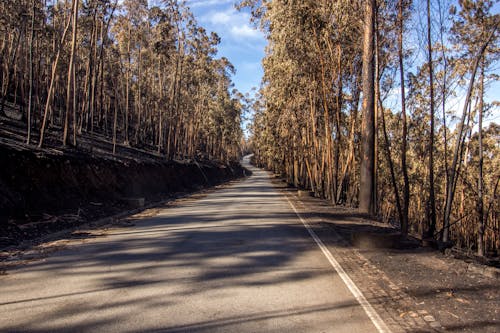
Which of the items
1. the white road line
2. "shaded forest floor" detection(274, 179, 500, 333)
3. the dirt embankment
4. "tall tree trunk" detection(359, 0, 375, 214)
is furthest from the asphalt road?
"tall tree trunk" detection(359, 0, 375, 214)

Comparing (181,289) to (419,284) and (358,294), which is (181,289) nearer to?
(358,294)

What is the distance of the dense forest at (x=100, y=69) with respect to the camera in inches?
937

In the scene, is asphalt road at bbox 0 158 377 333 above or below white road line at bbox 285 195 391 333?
above

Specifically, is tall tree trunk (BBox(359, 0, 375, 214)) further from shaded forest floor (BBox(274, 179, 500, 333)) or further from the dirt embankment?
the dirt embankment

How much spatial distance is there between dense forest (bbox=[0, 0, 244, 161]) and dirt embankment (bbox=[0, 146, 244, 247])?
1.87 metres

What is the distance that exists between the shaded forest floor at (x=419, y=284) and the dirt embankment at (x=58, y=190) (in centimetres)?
787

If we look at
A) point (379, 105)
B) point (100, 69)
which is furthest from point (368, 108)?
point (100, 69)

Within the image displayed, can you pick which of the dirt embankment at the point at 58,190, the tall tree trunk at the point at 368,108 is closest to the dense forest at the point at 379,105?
the tall tree trunk at the point at 368,108

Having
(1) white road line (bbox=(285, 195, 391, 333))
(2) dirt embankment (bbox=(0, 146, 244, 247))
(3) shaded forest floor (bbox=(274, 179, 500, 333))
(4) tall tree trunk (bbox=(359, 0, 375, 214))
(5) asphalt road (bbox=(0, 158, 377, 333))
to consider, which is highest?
(4) tall tree trunk (bbox=(359, 0, 375, 214))

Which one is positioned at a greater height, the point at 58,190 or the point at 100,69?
the point at 100,69

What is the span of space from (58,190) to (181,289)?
1101 centimetres

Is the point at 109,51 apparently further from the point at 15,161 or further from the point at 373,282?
the point at 373,282

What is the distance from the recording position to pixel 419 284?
7.14 m

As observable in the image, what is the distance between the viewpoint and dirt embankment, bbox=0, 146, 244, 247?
1195cm
